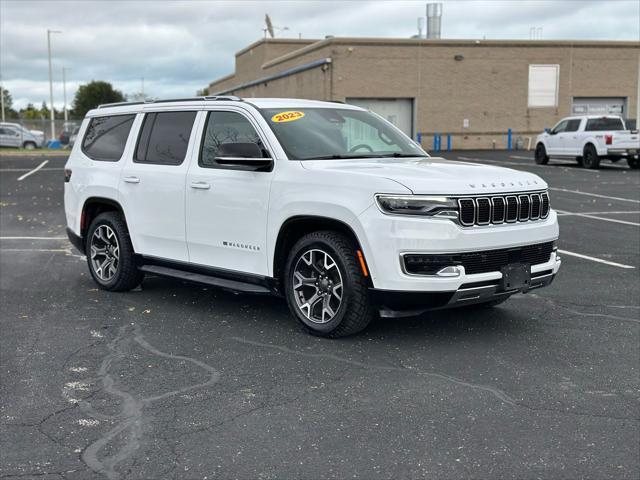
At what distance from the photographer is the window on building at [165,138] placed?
23.9 feet

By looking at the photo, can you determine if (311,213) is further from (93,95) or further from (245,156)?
(93,95)

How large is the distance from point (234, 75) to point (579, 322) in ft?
230

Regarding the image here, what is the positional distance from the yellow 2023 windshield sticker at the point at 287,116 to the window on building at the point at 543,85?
4045 cm

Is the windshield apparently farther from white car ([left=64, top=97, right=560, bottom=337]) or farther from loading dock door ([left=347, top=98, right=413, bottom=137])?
loading dock door ([left=347, top=98, right=413, bottom=137])

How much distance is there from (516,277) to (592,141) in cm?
2267

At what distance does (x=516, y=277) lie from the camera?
5.91 metres

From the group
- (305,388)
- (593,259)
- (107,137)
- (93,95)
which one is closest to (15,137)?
(107,137)

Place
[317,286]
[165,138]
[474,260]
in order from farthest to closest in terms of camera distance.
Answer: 1. [165,138]
2. [317,286]
3. [474,260]

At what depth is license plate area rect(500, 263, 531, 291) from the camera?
5.83 m

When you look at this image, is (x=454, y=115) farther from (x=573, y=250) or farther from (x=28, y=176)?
(x=573, y=250)

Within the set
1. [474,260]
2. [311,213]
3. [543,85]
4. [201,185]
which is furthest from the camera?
[543,85]

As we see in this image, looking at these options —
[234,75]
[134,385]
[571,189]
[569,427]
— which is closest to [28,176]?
[571,189]

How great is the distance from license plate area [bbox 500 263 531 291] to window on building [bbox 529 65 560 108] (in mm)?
41079

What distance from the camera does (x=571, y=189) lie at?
19.6 metres
